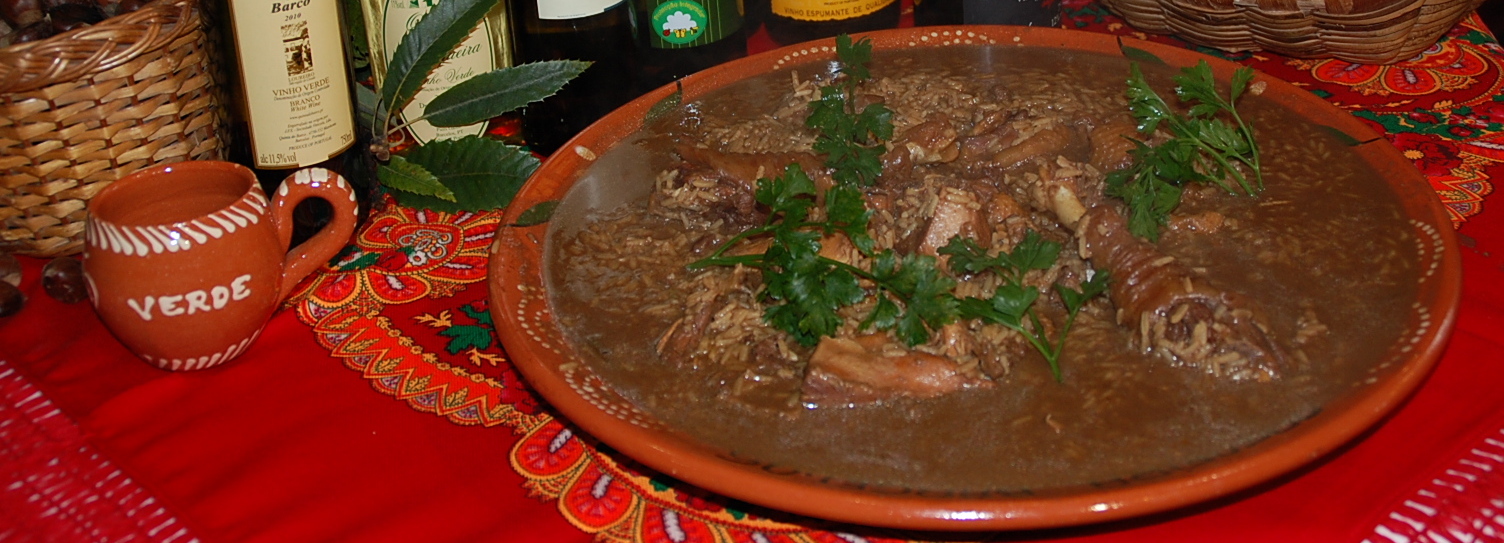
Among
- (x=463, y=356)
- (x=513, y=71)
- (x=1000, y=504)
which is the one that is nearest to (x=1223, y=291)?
(x=1000, y=504)

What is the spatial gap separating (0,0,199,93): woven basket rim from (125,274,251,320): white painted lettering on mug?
39 cm

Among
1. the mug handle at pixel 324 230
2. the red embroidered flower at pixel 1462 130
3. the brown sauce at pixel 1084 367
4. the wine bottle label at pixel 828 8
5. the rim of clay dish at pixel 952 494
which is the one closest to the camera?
the rim of clay dish at pixel 952 494

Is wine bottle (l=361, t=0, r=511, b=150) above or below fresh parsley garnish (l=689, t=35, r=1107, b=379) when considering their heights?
above

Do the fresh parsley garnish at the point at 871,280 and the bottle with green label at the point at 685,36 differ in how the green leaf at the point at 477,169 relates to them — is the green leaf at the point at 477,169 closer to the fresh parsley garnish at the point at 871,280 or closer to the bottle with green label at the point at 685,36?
the bottle with green label at the point at 685,36

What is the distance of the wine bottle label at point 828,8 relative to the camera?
8.38ft

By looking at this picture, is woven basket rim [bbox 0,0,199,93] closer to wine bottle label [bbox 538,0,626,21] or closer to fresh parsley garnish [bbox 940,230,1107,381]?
wine bottle label [bbox 538,0,626,21]

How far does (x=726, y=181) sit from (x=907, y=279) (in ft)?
1.74

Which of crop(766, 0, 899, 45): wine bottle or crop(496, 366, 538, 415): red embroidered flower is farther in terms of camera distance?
crop(766, 0, 899, 45): wine bottle

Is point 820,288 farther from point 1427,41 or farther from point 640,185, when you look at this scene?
point 1427,41

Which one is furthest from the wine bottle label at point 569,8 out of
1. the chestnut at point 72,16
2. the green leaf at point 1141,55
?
the green leaf at point 1141,55

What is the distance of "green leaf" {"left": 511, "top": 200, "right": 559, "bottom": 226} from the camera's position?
6.03 feet

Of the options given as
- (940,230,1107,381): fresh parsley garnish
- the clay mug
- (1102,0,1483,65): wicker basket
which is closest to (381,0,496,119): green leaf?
the clay mug

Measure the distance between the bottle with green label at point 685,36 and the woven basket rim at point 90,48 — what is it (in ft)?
2.99

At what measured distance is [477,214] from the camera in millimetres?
2266
